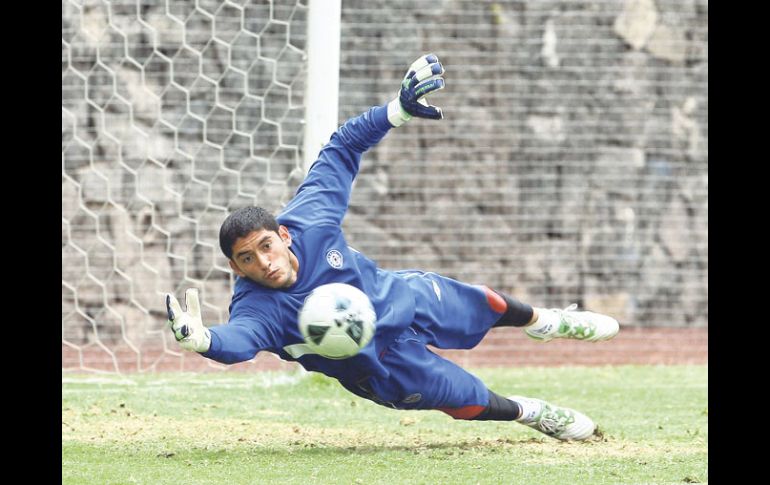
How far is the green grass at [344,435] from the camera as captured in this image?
4.10m

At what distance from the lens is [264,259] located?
4172 millimetres

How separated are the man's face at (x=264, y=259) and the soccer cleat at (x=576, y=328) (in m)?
1.25

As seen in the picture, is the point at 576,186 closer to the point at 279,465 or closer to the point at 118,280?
the point at 118,280

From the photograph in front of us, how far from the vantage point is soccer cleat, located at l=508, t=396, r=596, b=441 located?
15.5ft

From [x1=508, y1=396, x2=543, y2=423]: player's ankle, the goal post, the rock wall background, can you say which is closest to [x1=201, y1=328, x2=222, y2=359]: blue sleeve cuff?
[x1=508, y1=396, x2=543, y2=423]: player's ankle

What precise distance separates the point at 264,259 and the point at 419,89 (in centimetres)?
91

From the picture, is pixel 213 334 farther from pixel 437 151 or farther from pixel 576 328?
pixel 437 151

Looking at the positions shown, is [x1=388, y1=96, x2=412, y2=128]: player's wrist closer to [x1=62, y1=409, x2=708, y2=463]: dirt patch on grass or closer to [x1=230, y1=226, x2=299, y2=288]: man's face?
[x1=230, y1=226, x2=299, y2=288]: man's face

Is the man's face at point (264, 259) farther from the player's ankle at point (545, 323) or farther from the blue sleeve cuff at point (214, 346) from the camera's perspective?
the player's ankle at point (545, 323)

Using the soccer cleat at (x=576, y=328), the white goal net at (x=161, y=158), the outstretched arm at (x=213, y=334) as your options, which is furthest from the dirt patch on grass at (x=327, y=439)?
the white goal net at (x=161, y=158)

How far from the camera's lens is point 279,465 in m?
4.26

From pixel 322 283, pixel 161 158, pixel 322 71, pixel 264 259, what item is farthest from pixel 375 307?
pixel 161 158

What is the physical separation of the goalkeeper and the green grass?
217mm

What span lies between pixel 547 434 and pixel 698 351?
4.48 m
